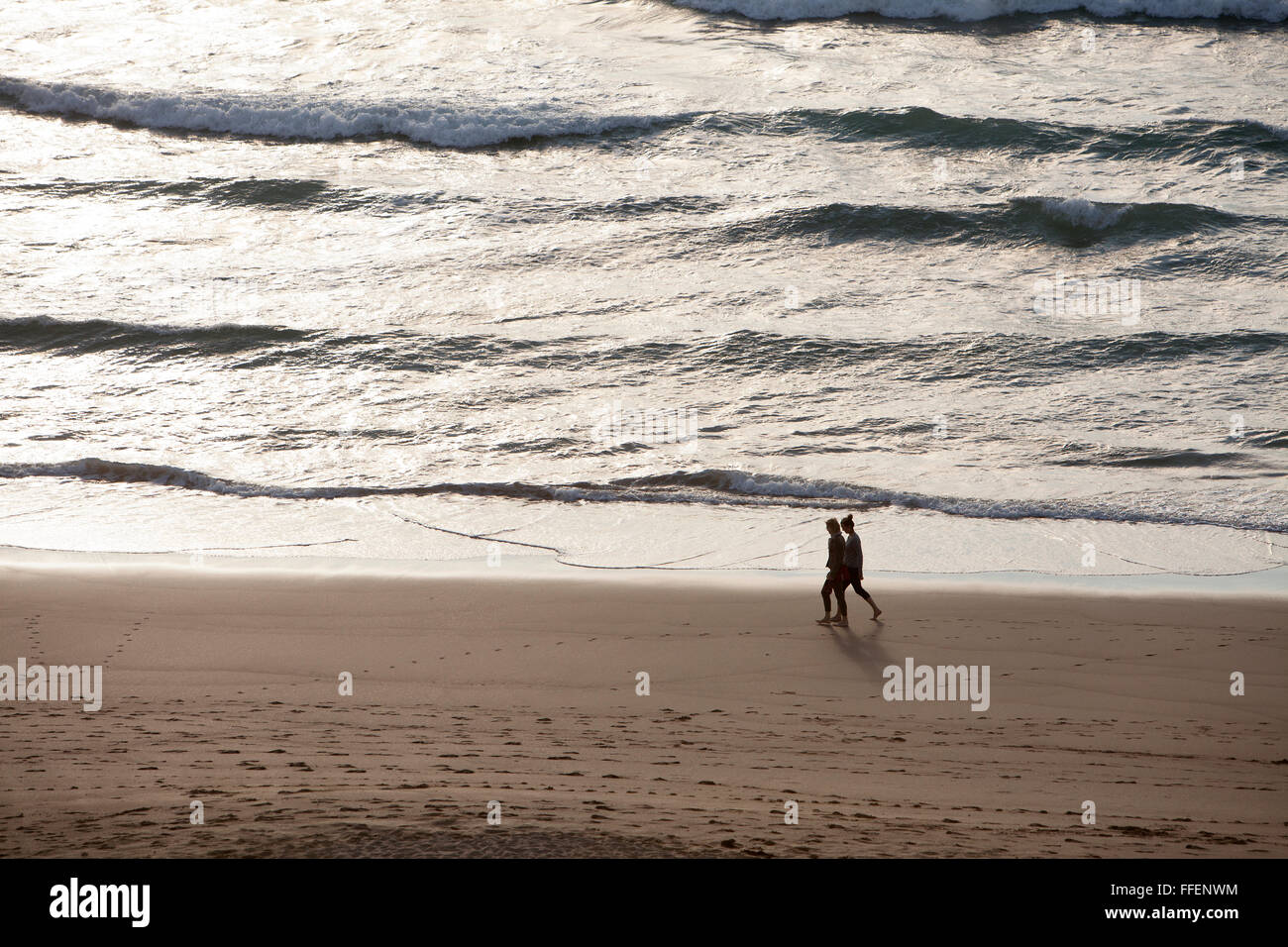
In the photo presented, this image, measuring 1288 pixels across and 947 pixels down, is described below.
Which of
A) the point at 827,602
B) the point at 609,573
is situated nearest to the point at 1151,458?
the point at 827,602

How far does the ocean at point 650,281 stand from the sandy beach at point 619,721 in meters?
1.58

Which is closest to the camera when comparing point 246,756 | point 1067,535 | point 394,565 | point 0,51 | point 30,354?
point 246,756

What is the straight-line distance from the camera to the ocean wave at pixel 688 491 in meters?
12.8

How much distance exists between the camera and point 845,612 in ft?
30.8

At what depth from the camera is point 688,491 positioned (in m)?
13.8

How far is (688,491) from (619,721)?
265 inches

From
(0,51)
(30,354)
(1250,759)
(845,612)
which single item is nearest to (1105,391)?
(845,612)

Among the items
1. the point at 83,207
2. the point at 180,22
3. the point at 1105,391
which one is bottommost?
the point at 1105,391

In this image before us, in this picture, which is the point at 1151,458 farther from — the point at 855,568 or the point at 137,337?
the point at 137,337

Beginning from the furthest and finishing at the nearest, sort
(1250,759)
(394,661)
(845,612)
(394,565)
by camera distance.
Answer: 1. (394,565)
2. (845,612)
3. (394,661)
4. (1250,759)

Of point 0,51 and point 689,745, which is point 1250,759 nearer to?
point 689,745

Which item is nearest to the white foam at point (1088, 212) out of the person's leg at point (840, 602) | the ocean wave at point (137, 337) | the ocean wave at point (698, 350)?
the ocean wave at point (698, 350)

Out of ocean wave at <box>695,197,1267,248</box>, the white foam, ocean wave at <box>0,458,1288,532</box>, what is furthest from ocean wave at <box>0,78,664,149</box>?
ocean wave at <box>0,458,1288,532</box>
